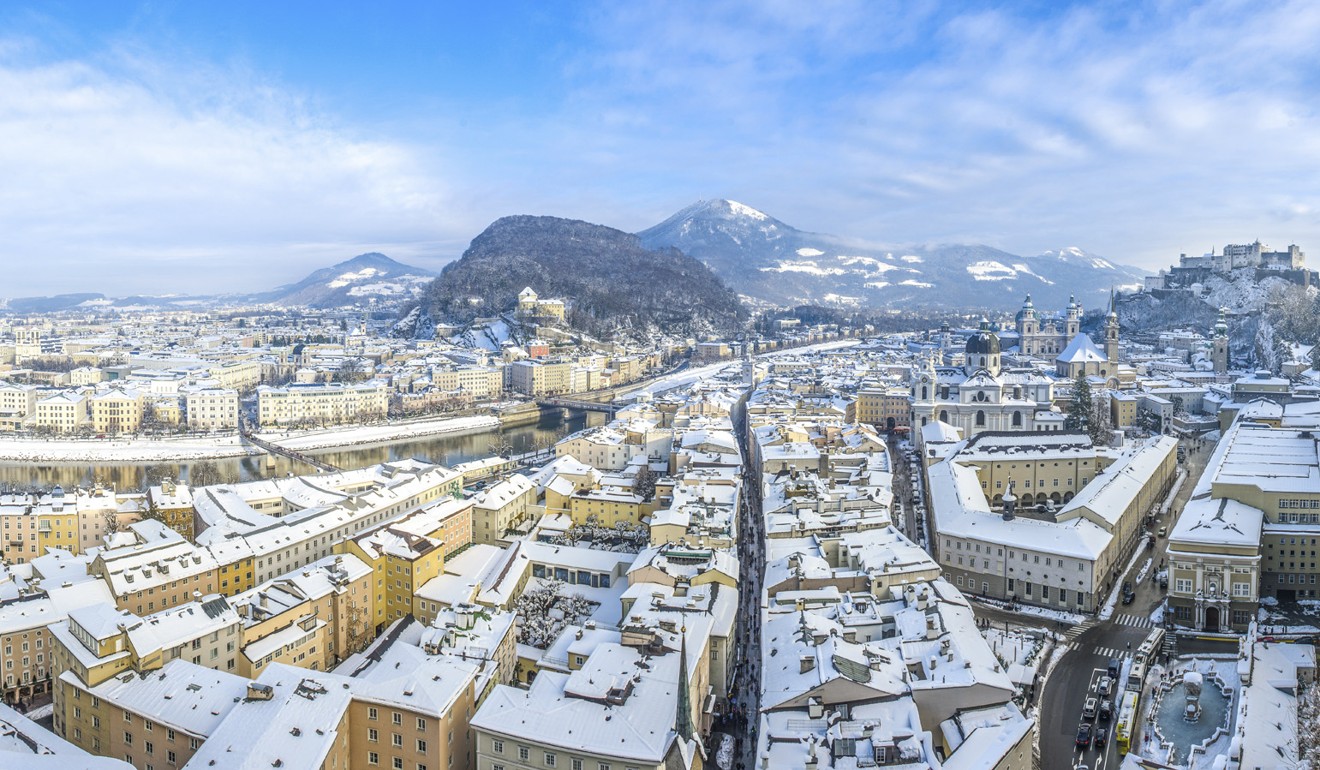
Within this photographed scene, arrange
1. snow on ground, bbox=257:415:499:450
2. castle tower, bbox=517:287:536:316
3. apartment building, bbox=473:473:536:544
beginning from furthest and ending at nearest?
castle tower, bbox=517:287:536:316
snow on ground, bbox=257:415:499:450
apartment building, bbox=473:473:536:544

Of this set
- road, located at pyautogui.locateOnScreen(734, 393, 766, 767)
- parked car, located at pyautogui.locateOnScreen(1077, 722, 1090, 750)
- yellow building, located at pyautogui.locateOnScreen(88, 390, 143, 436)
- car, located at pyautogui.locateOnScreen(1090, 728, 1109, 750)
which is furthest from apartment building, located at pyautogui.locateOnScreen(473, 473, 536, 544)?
yellow building, located at pyautogui.locateOnScreen(88, 390, 143, 436)

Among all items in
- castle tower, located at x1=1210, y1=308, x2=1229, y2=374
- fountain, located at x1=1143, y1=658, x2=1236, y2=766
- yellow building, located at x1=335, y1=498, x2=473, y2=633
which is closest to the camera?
fountain, located at x1=1143, y1=658, x2=1236, y2=766

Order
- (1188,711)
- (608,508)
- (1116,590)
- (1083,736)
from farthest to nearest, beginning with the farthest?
(608,508), (1116,590), (1083,736), (1188,711)

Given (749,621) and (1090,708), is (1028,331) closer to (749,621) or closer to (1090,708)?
(749,621)

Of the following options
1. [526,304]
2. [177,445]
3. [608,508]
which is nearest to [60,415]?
[177,445]

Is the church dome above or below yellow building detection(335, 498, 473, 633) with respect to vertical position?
above

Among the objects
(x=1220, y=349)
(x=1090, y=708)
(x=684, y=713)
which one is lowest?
(x=1090, y=708)

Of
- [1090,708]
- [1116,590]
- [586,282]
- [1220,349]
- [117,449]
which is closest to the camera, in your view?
[1090,708]

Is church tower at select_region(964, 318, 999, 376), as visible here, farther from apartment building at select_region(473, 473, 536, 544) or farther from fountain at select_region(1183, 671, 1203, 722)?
fountain at select_region(1183, 671, 1203, 722)
